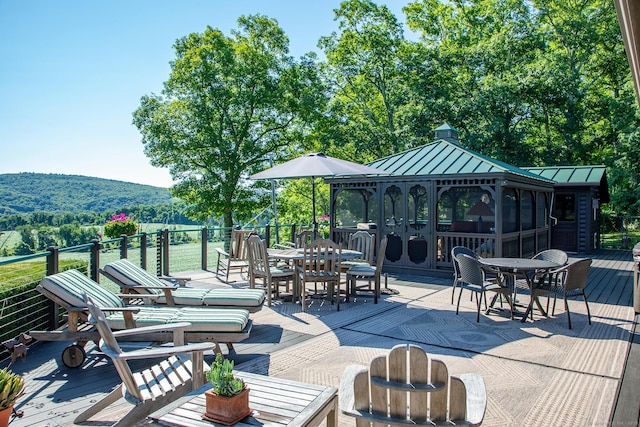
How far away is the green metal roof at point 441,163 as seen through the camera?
945 centimetres

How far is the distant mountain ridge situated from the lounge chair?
2269 cm

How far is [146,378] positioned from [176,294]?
8.32 ft

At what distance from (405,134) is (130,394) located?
18.5 metres

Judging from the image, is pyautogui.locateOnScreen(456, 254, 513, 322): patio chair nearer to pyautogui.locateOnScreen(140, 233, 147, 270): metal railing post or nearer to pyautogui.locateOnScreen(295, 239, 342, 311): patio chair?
pyautogui.locateOnScreen(295, 239, 342, 311): patio chair

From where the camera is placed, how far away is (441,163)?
10.2 m

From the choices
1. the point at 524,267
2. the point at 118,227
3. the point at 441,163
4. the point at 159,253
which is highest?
the point at 441,163

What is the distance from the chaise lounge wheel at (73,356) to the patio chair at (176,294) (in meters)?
1.04

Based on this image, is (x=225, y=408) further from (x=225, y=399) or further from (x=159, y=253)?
(x=159, y=253)

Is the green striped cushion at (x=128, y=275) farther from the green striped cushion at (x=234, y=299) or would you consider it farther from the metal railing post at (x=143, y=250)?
the metal railing post at (x=143, y=250)

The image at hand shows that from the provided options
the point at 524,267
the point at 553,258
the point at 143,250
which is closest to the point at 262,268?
the point at 143,250

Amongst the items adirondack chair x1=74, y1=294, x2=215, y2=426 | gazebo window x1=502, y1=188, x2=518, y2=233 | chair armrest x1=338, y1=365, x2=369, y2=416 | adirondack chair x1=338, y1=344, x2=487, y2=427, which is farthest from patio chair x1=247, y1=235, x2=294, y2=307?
gazebo window x1=502, y1=188, x2=518, y2=233

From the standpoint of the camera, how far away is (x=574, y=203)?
15.1m

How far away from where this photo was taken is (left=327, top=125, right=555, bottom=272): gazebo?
9.28m

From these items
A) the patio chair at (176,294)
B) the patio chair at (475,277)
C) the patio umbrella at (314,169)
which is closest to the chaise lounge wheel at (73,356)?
the patio chair at (176,294)
